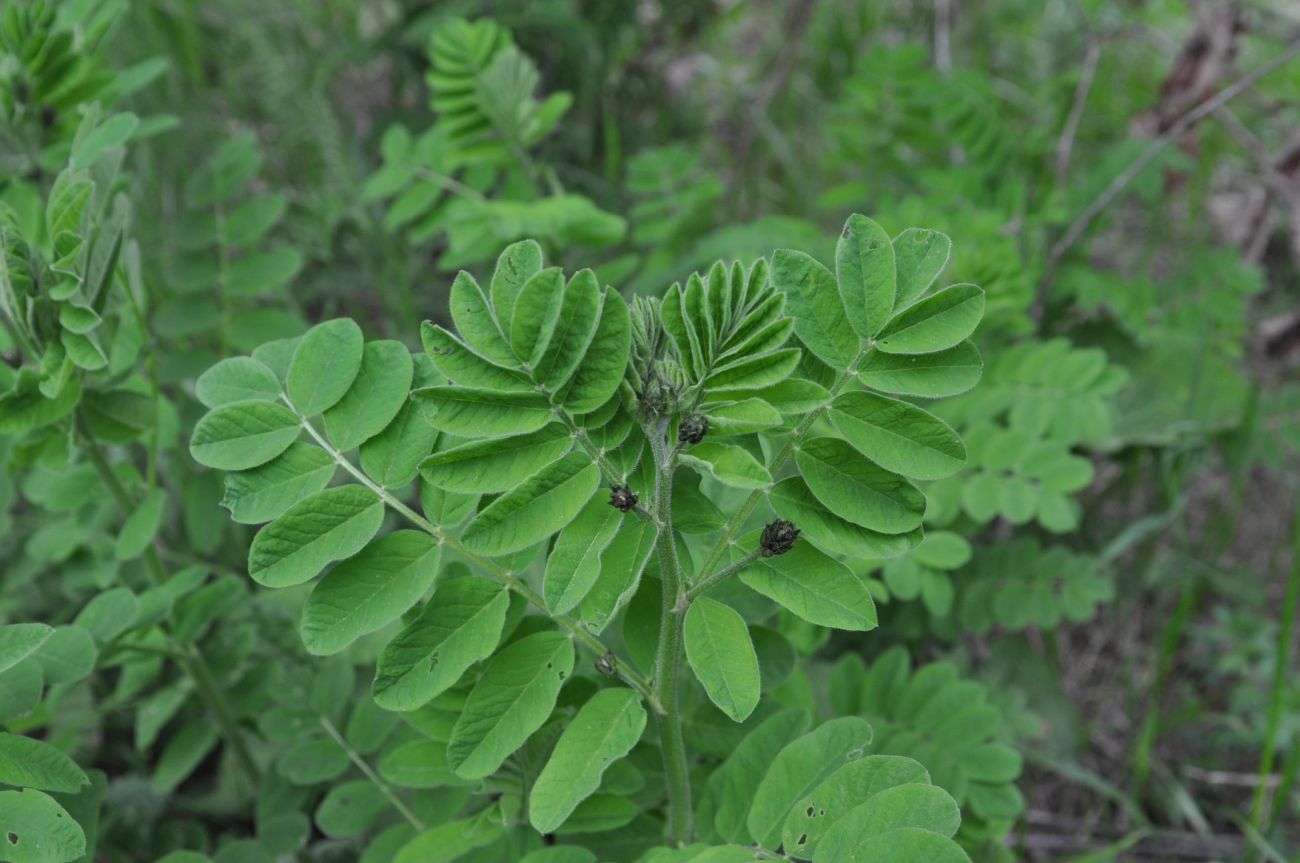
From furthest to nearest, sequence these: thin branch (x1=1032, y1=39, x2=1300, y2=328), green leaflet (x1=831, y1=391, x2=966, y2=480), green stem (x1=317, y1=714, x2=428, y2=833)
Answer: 1. thin branch (x1=1032, y1=39, x2=1300, y2=328)
2. green stem (x1=317, y1=714, x2=428, y2=833)
3. green leaflet (x1=831, y1=391, x2=966, y2=480)

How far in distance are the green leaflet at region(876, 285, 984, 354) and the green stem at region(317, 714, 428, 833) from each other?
884mm

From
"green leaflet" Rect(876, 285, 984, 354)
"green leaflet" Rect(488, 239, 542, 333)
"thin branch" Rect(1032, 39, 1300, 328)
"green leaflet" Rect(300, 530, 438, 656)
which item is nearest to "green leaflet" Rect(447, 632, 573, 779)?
"green leaflet" Rect(300, 530, 438, 656)

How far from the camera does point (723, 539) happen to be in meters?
1.03

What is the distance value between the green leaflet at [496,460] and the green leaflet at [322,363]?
0.61 ft

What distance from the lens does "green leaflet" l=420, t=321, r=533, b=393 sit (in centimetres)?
96

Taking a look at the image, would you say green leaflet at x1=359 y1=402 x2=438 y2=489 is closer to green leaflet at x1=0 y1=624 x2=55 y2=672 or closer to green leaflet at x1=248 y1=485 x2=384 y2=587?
green leaflet at x1=248 y1=485 x2=384 y2=587

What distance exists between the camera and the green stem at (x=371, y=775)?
144cm

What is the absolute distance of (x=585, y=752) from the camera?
1032mm

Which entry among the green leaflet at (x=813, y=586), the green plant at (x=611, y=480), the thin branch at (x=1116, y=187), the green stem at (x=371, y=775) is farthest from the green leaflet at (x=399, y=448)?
the thin branch at (x=1116, y=187)

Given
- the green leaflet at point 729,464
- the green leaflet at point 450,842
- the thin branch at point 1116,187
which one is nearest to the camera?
the green leaflet at point 729,464

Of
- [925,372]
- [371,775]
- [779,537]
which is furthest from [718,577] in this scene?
[371,775]

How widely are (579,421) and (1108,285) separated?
1920 millimetres

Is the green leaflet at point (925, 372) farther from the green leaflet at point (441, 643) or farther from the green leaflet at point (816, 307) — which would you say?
the green leaflet at point (441, 643)

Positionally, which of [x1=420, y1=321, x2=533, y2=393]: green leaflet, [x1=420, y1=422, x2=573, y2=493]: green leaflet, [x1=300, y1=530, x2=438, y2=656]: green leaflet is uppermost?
[x1=420, y1=321, x2=533, y2=393]: green leaflet
